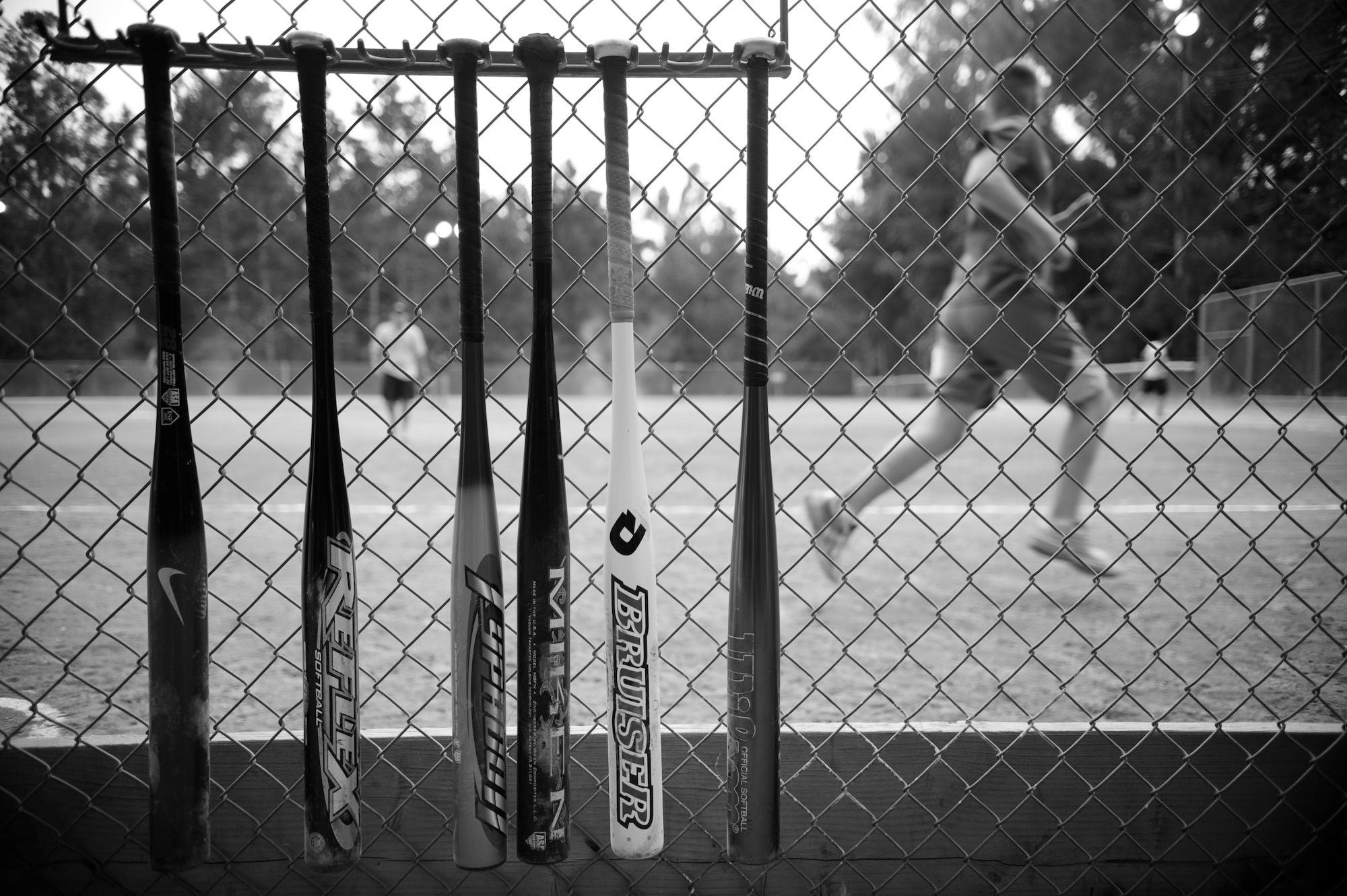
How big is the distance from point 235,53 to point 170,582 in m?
0.87

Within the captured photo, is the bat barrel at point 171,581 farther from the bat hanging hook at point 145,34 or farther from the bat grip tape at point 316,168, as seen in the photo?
the bat grip tape at point 316,168

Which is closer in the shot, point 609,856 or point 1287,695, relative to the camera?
point 609,856

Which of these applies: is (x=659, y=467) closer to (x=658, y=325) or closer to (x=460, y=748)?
(x=460, y=748)

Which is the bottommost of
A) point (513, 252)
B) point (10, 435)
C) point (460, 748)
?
point (10, 435)

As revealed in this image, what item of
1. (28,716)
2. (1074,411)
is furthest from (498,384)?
(28,716)

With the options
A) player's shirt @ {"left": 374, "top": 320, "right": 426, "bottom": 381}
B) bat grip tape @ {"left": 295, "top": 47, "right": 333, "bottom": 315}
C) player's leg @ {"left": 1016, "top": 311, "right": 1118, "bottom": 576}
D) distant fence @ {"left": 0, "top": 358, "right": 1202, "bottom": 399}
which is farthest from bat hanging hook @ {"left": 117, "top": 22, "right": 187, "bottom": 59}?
distant fence @ {"left": 0, "top": 358, "right": 1202, "bottom": 399}

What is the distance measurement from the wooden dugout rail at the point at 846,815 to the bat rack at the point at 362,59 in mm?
1226

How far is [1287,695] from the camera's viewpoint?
2.17 meters

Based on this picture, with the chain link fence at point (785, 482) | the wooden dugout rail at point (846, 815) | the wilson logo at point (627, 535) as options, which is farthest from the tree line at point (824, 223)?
the wooden dugout rail at point (846, 815)

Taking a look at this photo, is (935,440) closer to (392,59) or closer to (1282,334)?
(392,59)

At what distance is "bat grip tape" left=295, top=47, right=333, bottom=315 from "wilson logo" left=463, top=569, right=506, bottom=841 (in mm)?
515

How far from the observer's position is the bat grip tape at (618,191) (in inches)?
49.9

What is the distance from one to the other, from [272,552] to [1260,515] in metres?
5.84

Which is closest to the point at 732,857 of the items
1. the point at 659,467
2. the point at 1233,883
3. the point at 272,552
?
the point at 1233,883
